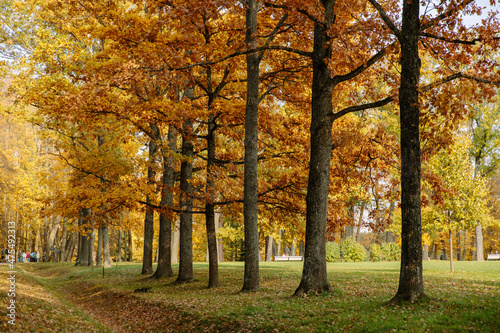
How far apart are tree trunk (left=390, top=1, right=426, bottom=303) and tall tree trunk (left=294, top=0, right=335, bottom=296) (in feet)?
6.71

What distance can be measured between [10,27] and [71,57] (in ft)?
20.4

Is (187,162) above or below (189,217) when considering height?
above

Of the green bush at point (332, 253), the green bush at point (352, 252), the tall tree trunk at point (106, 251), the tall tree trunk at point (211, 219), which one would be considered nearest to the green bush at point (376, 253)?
the green bush at point (352, 252)

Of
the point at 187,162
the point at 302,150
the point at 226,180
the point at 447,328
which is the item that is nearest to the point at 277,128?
the point at 302,150

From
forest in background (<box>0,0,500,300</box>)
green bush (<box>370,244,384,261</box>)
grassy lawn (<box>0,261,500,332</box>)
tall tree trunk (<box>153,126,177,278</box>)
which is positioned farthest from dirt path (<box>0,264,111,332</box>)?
green bush (<box>370,244,384,261</box>)

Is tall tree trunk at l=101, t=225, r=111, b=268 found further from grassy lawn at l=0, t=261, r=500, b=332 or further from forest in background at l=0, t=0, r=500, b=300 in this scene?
grassy lawn at l=0, t=261, r=500, b=332

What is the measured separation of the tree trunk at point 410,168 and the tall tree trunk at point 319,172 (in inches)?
80.5

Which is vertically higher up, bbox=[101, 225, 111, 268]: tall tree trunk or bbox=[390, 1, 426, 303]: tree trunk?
bbox=[390, 1, 426, 303]: tree trunk

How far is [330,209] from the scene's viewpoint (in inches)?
552

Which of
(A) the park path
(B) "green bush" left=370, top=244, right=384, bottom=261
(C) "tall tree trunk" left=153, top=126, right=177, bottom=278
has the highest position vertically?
(C) "tall tree trunk" left=153, top=126, right=177, bottom=278

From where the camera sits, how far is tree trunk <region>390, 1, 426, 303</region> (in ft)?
24.8

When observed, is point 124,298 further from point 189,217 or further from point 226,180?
point 226,180

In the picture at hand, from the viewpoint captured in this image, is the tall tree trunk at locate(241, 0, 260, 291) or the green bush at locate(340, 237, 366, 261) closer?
the tall tree trunk at locate(241, 0, 260, 291)

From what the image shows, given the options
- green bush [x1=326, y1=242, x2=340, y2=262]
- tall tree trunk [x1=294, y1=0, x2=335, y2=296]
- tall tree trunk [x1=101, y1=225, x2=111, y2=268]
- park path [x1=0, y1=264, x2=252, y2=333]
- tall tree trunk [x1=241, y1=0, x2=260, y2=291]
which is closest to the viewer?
park path [x1=0, y1=264, x2=252, y2=333]
